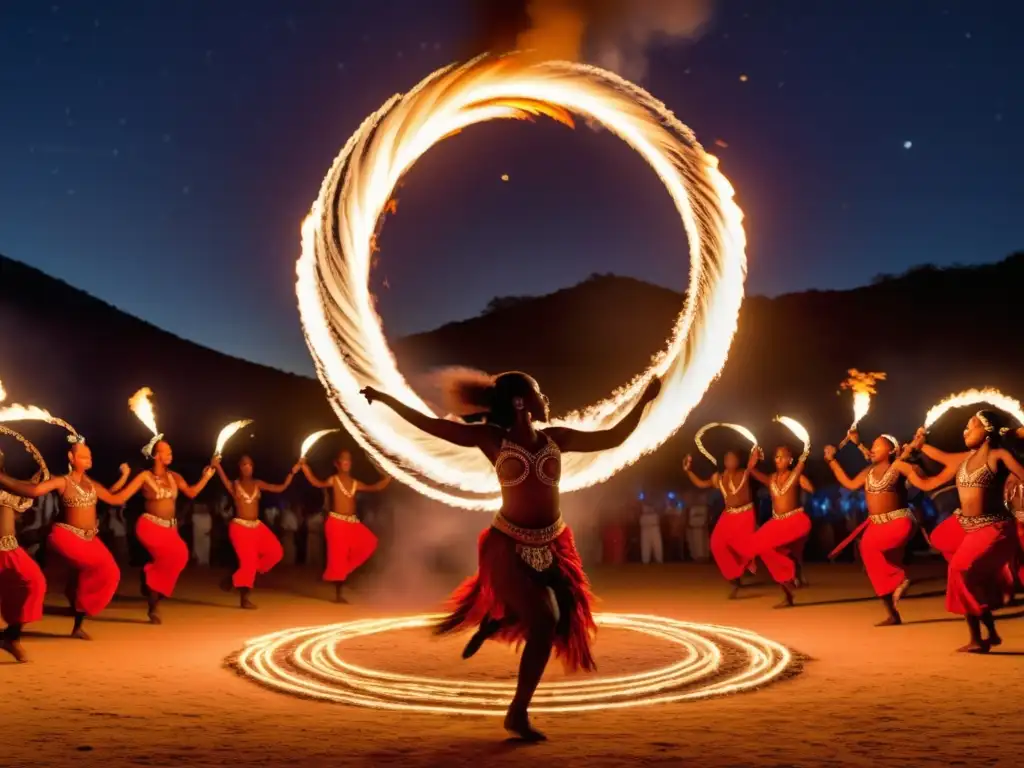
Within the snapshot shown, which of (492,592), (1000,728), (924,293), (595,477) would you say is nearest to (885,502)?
(595,477)

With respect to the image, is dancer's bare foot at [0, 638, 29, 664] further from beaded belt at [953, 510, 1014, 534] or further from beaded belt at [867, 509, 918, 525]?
beaded belt at [867, 509, 918, 525]

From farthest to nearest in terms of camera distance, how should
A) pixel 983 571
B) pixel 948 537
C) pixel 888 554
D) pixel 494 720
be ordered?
pixel 948 537 < pixel 888 554 < pixel 983 571 < pixel 494 720

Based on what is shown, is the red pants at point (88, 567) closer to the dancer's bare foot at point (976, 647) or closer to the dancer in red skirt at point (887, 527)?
the dancer in red skirt at point (887, 527)

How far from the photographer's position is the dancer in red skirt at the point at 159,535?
459 inches

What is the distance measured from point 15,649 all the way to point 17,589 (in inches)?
18.5

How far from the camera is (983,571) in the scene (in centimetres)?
888

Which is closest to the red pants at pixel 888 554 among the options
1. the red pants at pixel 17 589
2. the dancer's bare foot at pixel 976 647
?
the dancer's bare foot at pixel 976 647

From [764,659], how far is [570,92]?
20.7ft

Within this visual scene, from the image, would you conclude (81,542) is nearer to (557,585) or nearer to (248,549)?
(248,549)

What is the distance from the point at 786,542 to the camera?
12.8 m

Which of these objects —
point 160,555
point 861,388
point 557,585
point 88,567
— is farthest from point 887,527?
point 88,567

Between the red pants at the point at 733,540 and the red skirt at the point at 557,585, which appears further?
the red pants at the point at 733,540

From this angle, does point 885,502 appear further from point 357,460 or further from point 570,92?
point 357,460

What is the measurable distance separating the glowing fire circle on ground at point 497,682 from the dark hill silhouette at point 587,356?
2484cm
